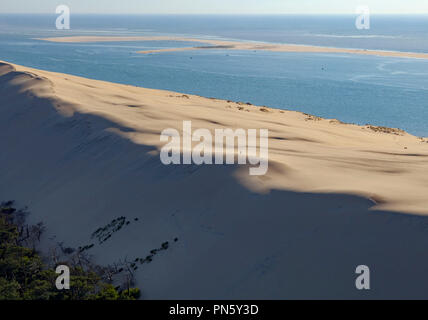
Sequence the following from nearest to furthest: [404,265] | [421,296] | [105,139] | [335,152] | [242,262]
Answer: [421,296] < [404,265] < [242,262] < [335,152] < [105,139]

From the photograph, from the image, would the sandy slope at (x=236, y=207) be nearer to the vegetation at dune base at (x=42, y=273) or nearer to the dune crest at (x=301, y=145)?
the dune crest at (x=301, y=145)

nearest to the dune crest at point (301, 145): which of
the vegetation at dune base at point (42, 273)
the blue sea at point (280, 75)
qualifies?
the vegetation at dune base at point (42, 273)

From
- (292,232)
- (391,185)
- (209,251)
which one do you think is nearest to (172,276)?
(209,251)

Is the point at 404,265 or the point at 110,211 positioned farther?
the point at 110,211

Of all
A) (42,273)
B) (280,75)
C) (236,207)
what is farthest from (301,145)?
(280,75)

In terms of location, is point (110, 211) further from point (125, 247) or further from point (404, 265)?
point (404, 265)
